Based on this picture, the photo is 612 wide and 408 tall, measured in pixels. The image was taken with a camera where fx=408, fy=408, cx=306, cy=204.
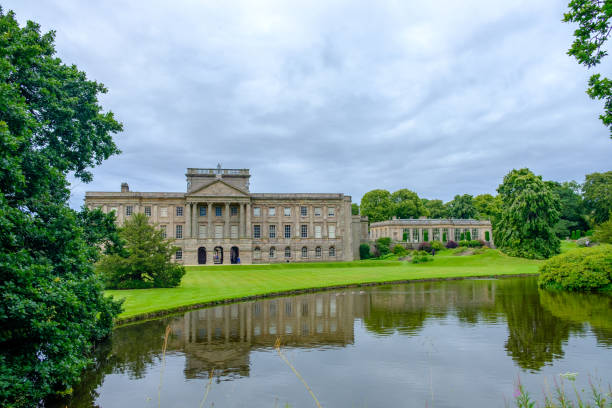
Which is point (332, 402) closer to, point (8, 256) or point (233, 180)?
point (8, 256)

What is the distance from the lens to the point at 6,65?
7.50m

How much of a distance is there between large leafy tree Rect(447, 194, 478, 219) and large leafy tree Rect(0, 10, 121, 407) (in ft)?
294

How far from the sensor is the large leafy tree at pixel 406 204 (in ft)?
301

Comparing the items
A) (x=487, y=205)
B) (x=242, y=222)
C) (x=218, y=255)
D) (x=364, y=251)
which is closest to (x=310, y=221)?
(x=364, y=251)

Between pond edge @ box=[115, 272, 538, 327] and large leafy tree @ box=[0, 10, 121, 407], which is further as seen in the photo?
pond edge @ box=[115, 272, 538, 327]

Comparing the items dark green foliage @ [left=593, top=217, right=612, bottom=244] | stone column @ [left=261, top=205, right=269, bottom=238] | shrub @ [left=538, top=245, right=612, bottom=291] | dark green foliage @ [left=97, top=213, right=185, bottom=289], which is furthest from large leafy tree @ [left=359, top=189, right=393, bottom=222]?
dark green foliage @ [left=97, top=213, right=185, bottom=289]

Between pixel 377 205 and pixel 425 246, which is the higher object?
pixel 377 205

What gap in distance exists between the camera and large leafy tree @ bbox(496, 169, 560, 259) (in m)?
51.9

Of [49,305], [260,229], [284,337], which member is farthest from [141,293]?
[260,229]

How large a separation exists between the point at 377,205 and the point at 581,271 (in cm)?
6904

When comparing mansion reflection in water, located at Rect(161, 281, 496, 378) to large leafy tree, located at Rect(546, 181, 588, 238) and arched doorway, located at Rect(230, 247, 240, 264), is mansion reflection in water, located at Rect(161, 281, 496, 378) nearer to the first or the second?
arched doorway, located at Rect(230, 247, 240, 264)

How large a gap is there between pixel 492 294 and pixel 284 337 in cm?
1495

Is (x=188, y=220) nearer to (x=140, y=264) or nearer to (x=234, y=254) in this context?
(x=234, y=254)

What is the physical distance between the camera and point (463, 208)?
91.4m
